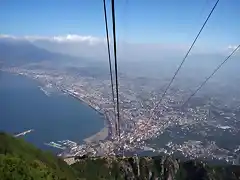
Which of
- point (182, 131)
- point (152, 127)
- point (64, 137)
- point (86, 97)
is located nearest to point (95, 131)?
point (64, 137)

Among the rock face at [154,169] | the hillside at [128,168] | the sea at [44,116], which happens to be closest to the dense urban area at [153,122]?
the sea at [44,116]

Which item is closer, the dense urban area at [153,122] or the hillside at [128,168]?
the hillside at [128,168]

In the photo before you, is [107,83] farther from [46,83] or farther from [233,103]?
[233,103]

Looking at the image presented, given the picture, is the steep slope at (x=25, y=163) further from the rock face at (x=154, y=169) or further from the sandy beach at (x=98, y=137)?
the sandy beach at (x=98, y=137)

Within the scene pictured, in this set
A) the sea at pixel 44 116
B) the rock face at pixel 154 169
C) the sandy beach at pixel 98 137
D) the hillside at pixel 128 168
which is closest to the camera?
the hillside at pixel 128 168

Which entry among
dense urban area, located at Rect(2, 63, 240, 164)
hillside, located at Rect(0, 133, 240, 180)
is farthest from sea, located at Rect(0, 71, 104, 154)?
hillside, located at Rect(0, 133, 240, 180)

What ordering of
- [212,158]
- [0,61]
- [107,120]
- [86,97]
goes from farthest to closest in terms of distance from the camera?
[0,61] < [86,97] < [107,120] < [212,158]
